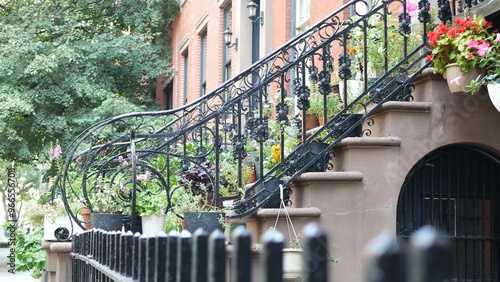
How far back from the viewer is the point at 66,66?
17.6 metres

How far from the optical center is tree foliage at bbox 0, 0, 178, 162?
1706 cm

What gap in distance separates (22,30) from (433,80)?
12.8 meters

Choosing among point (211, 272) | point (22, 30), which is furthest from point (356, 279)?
point (22, 30)

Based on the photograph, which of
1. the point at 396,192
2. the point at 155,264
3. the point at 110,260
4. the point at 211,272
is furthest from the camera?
the point at 396,192

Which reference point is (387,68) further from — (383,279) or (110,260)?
(383,279)

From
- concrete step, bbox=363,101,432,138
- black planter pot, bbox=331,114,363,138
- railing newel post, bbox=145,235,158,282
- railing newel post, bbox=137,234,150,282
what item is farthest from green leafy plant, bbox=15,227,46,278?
railing newel post, bbox=145,235,158,282

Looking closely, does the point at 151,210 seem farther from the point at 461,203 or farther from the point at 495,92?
the point at 495,92

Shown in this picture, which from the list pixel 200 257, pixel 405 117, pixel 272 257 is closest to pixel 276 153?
pixel 405 117

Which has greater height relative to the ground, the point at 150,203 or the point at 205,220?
the point at 150,203

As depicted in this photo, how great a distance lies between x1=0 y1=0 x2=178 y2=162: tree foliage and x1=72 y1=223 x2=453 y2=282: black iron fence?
47.4 ft

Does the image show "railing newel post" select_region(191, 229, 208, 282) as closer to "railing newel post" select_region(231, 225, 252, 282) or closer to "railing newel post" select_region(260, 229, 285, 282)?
"railing newel post" select_region(231, 225, 252, 282)

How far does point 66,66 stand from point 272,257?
16903 mm

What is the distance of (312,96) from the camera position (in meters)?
8.26

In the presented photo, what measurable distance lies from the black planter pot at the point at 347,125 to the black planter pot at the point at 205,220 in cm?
124
